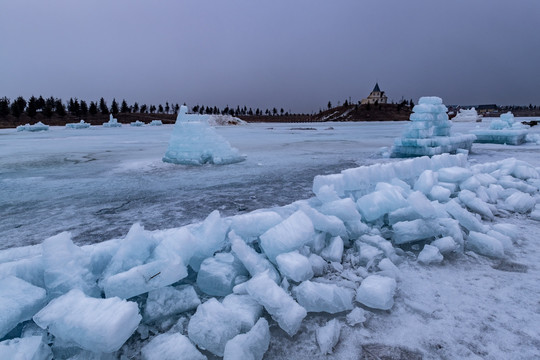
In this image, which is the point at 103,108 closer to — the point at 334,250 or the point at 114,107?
the point at 114,107

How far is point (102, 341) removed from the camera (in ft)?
4.62

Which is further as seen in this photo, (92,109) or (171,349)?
(92,109)

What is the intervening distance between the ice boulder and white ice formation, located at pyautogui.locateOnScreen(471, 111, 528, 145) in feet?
49.2

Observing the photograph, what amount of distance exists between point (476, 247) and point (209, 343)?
7.62ft

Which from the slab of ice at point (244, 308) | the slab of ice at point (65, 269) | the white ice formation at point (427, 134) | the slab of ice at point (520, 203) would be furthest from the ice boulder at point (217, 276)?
the white ice formation at point (427, 134)

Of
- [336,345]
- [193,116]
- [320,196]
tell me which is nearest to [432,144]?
[193,116]

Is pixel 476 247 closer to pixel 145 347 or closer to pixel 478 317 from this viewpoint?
pixel 478 317

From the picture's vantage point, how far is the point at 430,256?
2453 mm

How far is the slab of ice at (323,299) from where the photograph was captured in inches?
73.3

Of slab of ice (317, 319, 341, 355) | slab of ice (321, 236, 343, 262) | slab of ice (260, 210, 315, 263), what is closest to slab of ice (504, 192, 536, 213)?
slab of ice (321, 236, 343, 262)

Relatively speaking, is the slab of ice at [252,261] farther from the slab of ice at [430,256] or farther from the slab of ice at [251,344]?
the slab of ice at [430,256]

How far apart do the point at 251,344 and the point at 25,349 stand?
0.99m

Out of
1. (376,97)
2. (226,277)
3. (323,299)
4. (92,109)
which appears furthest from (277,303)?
(376,97)

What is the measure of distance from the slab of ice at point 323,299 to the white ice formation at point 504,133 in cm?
1470
